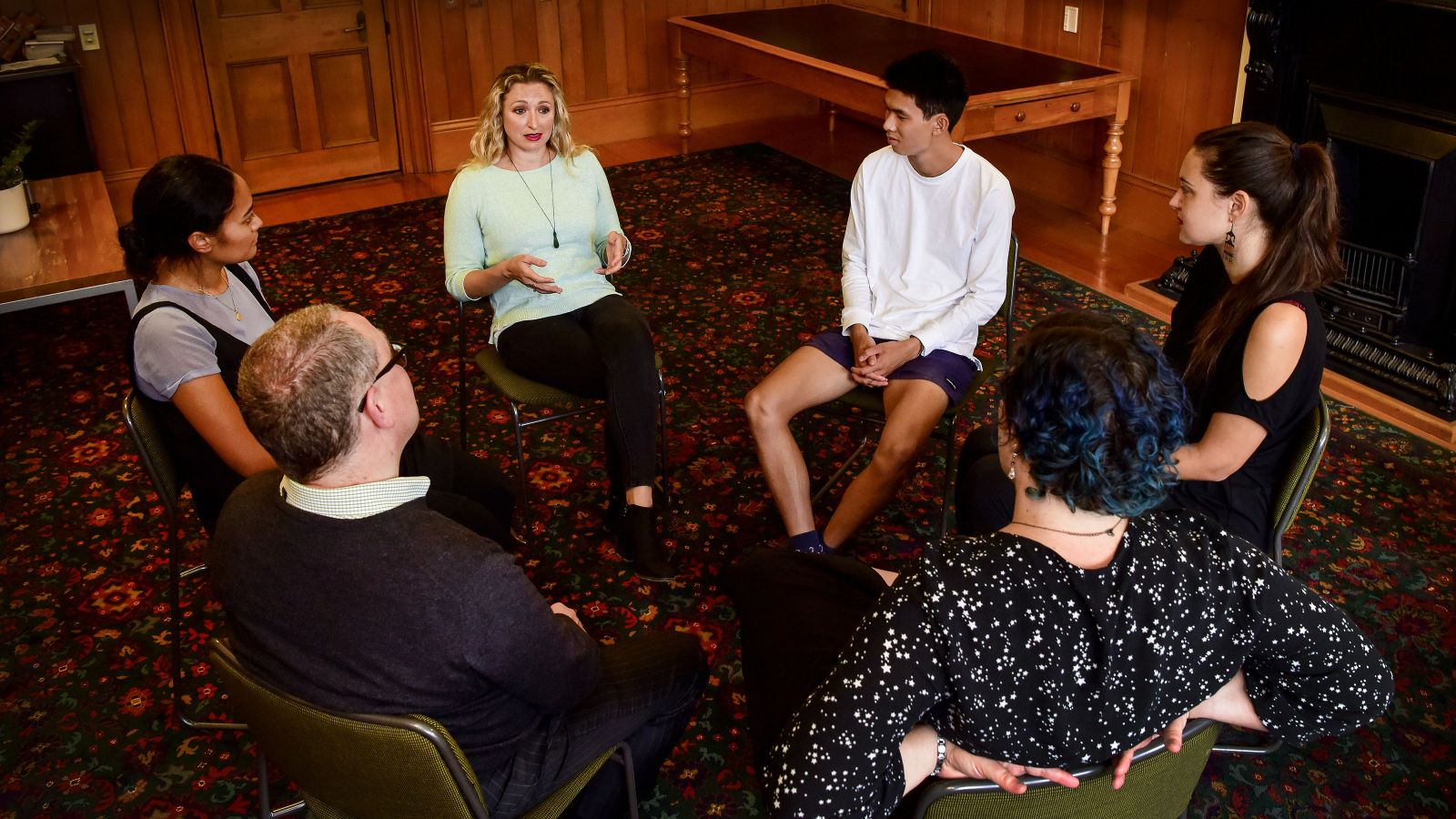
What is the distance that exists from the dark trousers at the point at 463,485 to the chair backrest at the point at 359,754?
0.74 meters

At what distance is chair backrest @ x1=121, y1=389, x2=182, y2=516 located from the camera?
2117mm

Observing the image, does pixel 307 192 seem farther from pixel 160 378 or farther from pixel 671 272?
pixel 160 378

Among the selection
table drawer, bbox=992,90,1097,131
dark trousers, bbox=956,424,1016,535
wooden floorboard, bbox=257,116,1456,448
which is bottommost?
wooden floorboard, bbox=257,116,1456,448

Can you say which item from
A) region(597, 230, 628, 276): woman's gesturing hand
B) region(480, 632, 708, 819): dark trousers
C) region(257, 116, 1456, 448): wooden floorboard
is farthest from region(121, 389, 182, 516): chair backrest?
region(257, 116, 1456, 448): wooden floorboard

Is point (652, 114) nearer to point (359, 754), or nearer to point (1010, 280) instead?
point (1010, 280)

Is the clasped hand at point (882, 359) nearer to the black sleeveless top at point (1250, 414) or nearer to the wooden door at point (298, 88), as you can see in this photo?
the black sleeveless top at point (1250, 414)

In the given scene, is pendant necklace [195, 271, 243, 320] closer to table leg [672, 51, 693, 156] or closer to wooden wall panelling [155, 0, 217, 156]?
wooden wall panelling [155, 0, 217, 156]

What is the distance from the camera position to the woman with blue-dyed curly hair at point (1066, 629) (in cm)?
136

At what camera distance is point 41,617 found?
2771mm

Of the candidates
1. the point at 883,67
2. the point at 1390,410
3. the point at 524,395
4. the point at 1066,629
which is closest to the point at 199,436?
the point at 524,395

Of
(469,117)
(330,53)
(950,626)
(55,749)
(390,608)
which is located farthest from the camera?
(469,117)

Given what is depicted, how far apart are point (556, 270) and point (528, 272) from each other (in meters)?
0.27

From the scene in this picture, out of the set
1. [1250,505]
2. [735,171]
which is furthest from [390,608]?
[735,171]

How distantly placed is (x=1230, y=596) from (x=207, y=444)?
1.83 m
